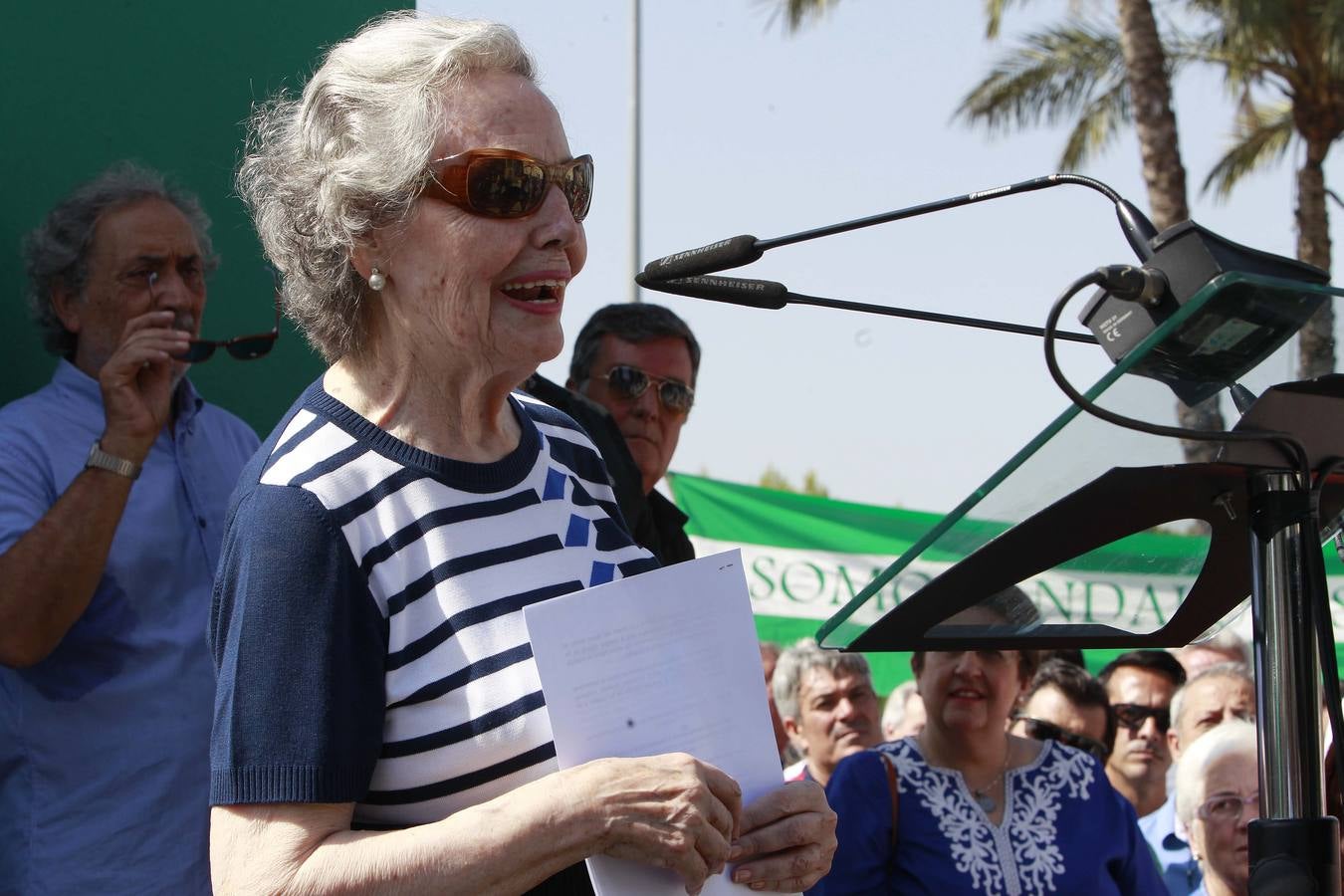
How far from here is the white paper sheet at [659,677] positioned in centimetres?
164

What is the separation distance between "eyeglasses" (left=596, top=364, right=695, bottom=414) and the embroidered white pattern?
109 cm

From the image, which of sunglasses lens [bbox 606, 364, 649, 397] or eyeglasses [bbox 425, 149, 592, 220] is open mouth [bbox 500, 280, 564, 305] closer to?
eyeglasses [bbox 425, 149, 592, 220]

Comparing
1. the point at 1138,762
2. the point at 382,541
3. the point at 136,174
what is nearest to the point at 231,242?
the point at 136,174

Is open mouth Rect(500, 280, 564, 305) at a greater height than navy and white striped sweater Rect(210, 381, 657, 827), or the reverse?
open mouth Rect(500, 280, 564, 305)

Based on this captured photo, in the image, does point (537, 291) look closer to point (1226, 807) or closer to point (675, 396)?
point (675, 396)

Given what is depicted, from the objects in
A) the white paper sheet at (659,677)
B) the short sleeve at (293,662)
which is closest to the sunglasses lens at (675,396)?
the white paper sheet at (659,677)

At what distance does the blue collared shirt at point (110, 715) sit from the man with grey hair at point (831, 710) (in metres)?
2.79

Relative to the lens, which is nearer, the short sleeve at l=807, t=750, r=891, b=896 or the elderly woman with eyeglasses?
the short sleeve at l=807, t=750, r=891, b=896

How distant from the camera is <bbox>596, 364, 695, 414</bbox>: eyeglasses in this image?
12.9 ft

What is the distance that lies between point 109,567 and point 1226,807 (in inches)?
123

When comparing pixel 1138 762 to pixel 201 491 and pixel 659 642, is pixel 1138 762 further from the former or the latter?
pixel 659 642

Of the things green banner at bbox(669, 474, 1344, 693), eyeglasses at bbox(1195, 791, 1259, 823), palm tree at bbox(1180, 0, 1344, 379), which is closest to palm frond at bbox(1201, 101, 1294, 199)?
palm tree at bbox(1180, 0, 1344, 379)

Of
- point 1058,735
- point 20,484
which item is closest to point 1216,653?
point 1058,735

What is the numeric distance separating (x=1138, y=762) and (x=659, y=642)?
4.78 meters
